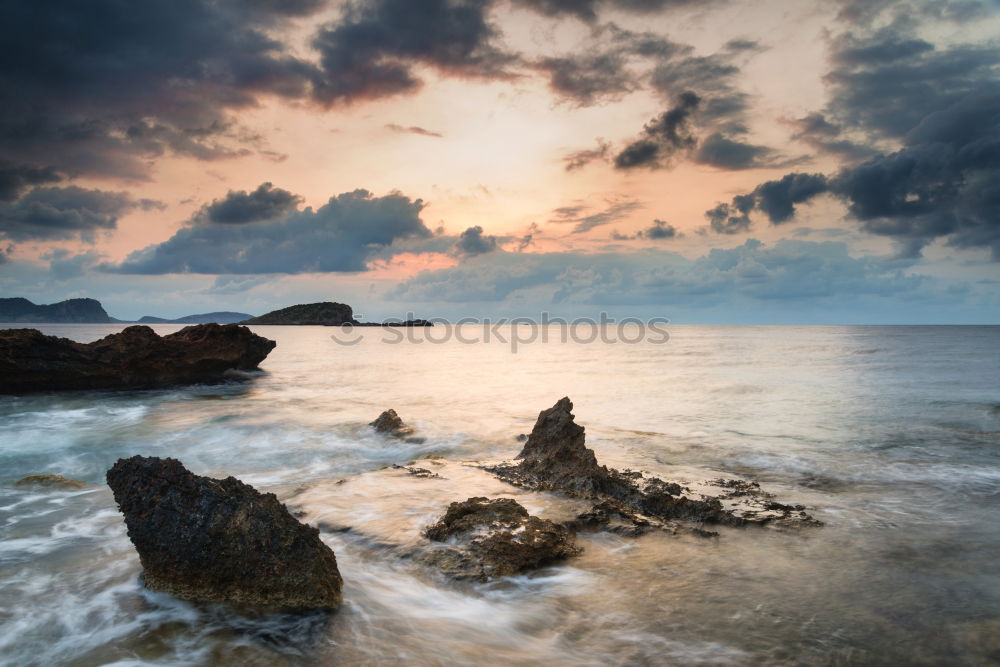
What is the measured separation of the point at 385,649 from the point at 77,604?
326 cm

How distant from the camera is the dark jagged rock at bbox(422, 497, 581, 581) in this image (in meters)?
5.81

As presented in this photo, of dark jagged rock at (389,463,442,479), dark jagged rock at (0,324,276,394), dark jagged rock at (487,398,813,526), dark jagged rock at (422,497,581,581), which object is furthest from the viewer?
dark jagged rock at (0,324,276,394)

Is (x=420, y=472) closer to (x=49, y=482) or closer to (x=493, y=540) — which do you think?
(x=493, y=540)

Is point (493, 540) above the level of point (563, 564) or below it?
above

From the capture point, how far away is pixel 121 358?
2138 cm

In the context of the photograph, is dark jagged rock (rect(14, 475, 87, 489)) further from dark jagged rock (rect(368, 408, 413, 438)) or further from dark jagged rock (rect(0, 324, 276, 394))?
dark jagged rock (rect(0, 324, 276, 394))

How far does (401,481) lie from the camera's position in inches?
369

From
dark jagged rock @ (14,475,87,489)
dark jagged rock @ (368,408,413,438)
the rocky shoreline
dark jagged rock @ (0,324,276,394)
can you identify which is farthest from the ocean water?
dark jagged rock @ (0,324,276,394)

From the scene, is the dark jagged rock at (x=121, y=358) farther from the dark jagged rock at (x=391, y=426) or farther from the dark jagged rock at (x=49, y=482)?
the dark jagged rock at (x=391, y=426)

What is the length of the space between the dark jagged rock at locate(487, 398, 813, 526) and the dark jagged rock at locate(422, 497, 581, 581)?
1.59 metres

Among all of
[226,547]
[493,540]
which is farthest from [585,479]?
[226,547]

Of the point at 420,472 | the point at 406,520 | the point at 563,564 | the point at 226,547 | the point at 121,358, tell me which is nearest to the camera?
the point at 226,547

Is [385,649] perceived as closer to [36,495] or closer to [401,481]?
[401,481]

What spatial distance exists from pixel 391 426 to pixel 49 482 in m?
7.14
